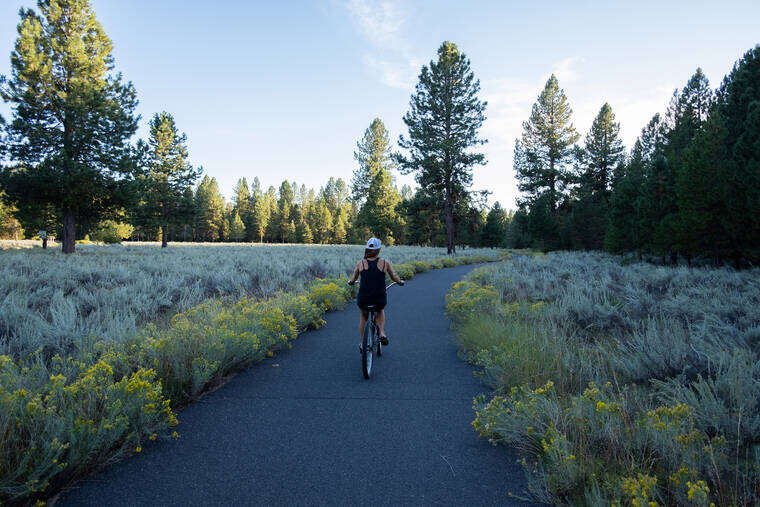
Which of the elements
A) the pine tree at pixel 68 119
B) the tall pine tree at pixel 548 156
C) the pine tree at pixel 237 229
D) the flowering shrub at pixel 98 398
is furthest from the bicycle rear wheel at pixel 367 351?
the pine tree at pixel 237 229

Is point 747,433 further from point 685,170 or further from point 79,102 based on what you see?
point 79,102

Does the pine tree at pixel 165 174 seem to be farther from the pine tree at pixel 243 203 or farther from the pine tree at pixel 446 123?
the pine tree at pixel 243 203

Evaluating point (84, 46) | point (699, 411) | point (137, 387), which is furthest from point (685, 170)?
point (84, 46)

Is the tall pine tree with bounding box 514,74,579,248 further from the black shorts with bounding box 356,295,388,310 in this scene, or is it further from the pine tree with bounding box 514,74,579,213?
the black shorts with bounding box 356,295,388,310

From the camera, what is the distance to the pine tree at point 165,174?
37.9 metres

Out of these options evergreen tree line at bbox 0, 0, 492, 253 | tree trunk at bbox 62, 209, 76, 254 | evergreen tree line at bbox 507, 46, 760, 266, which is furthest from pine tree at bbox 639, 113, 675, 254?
tree trunk at bbox 62, 209, 76, 254

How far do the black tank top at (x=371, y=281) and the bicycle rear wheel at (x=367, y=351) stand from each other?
0.50 metres

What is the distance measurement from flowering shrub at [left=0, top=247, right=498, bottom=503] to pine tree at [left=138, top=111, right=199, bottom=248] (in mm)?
39765

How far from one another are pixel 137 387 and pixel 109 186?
22859 mm

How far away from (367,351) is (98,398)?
3.02m

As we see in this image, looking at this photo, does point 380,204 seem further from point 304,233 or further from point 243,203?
point 243,203

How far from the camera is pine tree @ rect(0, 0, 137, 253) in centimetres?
1820

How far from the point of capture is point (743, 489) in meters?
2.20

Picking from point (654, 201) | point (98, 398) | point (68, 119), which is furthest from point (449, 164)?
point (98, 398)
